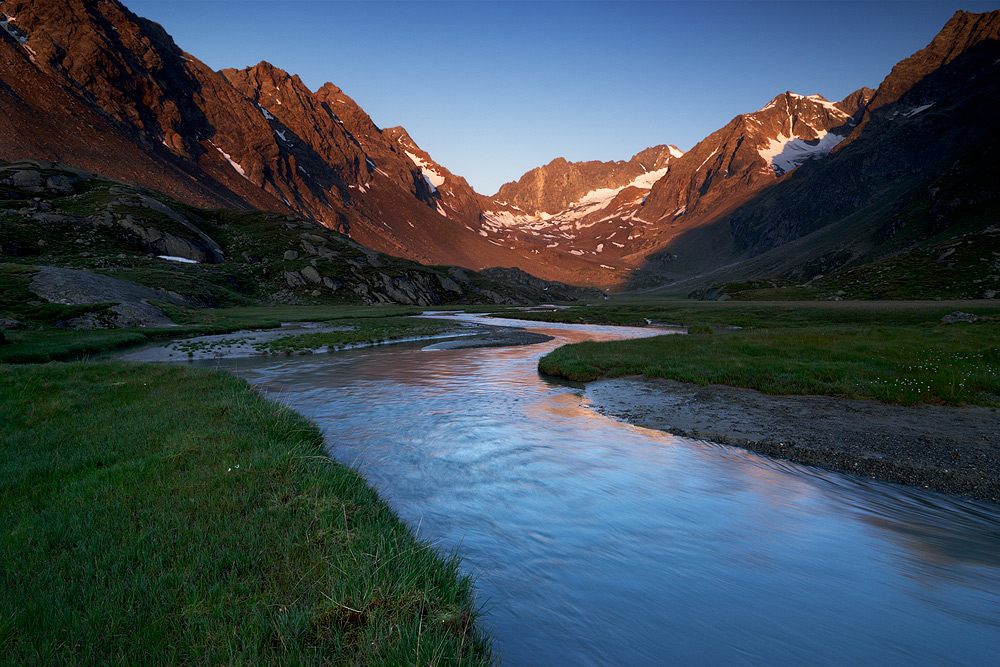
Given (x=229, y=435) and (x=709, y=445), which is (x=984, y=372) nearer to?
(x=709, y=445)

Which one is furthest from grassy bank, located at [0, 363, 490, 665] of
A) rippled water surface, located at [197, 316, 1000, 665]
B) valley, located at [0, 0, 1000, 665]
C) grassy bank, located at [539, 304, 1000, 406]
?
grassy bank, located at [539, 304, 1000, 406]

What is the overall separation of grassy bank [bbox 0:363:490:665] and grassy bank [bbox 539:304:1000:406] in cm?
2014

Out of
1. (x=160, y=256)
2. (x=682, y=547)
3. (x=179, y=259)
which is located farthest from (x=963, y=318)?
(x=160, y=256)

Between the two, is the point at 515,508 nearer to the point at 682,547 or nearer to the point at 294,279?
the point at 682,547

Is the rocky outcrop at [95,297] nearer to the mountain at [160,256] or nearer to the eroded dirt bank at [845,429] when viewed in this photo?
the mountain at [160,256]

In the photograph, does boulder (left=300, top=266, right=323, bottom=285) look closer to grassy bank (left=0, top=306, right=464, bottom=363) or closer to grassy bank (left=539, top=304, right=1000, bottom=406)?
grassy bank (left=0, top=306, right=464, bottom=363)

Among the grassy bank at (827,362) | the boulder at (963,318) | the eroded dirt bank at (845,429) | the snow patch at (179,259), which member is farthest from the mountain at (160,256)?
the boulder at (963,318)

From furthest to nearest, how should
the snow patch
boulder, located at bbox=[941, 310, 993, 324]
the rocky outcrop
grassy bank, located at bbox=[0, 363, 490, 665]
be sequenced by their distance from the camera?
1. the snow patch
2. the rocky outcrop
3. boulder, located at bbox=[941, 310, 993, 324]
4. grassy bank, located at bbox=[0, 363, 490, 665]

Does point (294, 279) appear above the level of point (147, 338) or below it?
above

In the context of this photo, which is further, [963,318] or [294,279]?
[294,279]

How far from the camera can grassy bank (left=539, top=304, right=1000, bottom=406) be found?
60.4ft

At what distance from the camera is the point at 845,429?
15.0 metres

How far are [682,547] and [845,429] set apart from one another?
1048 cm

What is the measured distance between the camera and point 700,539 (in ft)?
29.5
